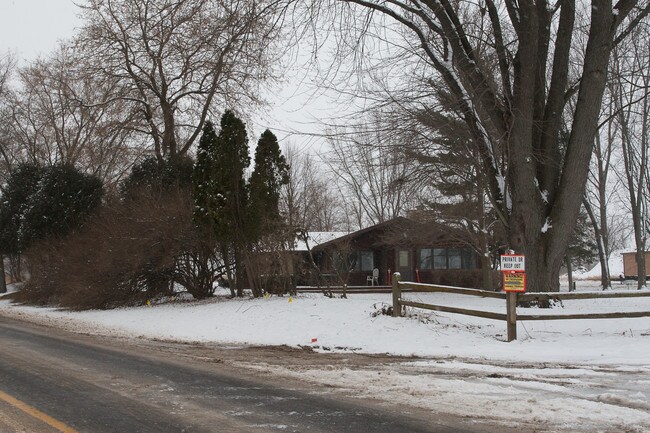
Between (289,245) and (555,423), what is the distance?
44.8 feet

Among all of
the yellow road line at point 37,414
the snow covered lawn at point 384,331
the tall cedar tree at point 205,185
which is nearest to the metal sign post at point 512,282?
the snow covered lawn at point 384,331

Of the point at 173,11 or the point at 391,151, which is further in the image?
the point at 391,151

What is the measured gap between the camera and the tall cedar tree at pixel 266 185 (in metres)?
19.0

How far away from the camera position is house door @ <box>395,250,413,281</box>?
137 feet

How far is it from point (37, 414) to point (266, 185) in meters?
13.1

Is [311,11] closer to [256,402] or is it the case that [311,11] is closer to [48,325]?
[256,402]

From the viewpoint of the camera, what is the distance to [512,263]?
41.6ft

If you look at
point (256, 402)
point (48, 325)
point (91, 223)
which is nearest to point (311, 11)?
point (256, 402)

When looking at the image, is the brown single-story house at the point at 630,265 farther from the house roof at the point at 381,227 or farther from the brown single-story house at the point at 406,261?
the house roof at the point at 381,227

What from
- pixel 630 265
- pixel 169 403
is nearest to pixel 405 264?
pixel 169 403

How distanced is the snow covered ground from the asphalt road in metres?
0.68

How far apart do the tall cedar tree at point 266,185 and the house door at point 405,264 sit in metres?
22.8

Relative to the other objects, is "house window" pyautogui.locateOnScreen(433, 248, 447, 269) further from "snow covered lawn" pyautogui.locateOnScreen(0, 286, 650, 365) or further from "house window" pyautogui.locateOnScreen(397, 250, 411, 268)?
"snow covered lawn" pyautogui.locateOnScreen(0, 286, 650, 365)

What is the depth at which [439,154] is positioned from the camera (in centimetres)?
1895
